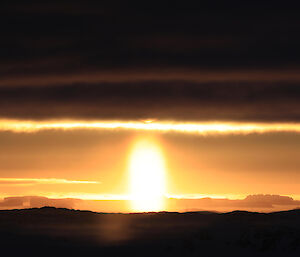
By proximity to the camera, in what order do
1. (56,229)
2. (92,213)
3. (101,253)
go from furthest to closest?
(92,213), (56,229), (101,253)

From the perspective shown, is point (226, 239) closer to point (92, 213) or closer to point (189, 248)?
point (189, 248)

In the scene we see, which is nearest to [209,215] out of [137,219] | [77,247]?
[137,219]

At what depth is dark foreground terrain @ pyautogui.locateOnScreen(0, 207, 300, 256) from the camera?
79.8 metres

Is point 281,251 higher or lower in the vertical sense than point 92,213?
lower

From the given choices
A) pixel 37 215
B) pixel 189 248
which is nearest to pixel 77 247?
pixel 189 248

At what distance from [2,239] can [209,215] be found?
83.7 feet

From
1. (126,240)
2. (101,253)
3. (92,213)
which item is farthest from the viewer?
(92,213)

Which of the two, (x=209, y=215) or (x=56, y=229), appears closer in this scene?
(x=56, y=229)

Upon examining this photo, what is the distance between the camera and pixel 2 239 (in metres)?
85.7

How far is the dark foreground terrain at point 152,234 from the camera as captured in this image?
79.8 meters

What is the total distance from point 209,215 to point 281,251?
23.1m

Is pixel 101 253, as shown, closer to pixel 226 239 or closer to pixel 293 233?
pixel 226 239

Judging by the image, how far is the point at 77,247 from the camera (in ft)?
267

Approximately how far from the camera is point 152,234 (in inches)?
3435
